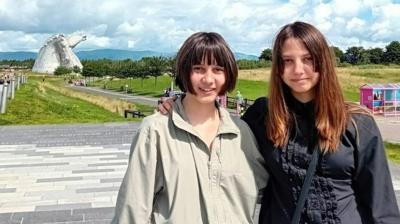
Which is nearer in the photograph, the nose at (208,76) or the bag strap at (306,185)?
the bag strap at (306,185)

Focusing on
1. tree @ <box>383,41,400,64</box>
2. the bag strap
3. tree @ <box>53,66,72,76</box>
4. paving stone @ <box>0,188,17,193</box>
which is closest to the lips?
the bag strap

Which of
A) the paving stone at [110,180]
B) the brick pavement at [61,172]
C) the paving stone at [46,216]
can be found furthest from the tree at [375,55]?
the paving stone at [46,216]

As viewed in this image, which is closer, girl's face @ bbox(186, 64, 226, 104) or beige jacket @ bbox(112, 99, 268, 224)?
beige jacket @ bbox(112, 99, 268, 224)

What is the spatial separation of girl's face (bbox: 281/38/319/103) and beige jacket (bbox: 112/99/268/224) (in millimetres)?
353

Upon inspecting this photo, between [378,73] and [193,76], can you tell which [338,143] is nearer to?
[193,76]

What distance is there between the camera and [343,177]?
2.22 meters

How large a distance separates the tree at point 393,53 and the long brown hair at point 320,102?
3440 inches

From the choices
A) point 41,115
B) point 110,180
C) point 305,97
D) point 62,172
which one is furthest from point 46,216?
point 41,115

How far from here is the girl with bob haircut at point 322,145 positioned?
7.16 ft

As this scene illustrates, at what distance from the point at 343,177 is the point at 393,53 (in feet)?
290

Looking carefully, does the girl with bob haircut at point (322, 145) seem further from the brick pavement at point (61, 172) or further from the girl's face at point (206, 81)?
the brick pavement at point (61, 172)

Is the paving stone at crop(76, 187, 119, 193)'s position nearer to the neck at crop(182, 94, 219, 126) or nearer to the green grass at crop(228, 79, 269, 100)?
the neck at crop(182, 94, 219, 126)

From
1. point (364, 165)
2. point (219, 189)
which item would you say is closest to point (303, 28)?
point (364, 165)

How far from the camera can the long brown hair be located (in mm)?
2182
